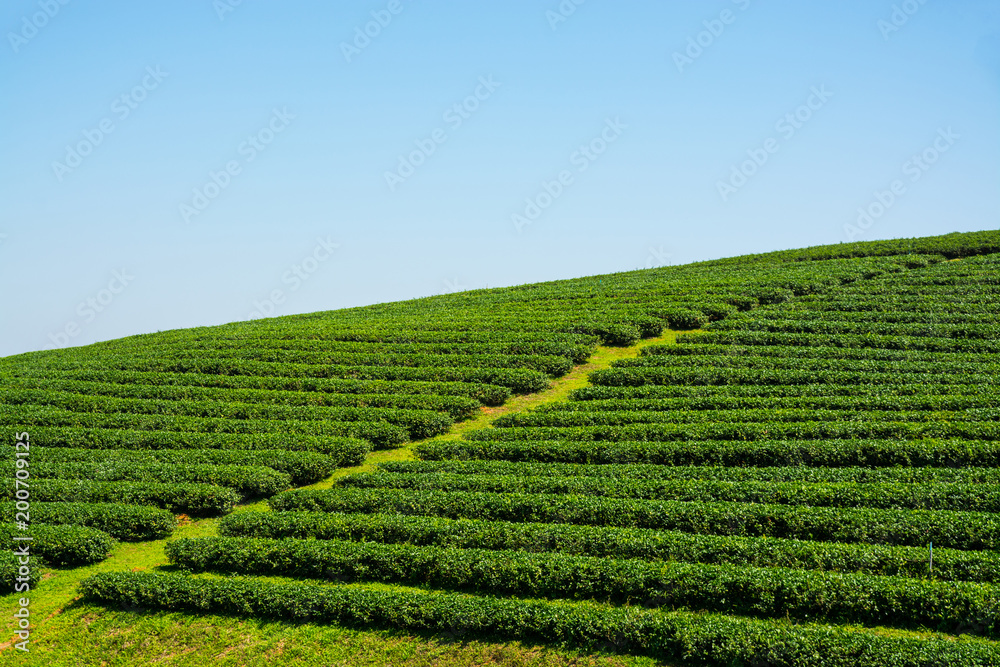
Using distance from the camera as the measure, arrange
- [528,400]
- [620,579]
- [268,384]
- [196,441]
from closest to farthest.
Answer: [620,579], [196,441], [528,400], [268,384]

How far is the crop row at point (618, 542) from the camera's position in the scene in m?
14.0

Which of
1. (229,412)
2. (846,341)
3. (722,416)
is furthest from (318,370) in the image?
(846,341)

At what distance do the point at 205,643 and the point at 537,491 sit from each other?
8096 mm

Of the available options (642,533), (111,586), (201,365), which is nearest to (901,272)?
(642,533)

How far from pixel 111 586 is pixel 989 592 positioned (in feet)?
55.0

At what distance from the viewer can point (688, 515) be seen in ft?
54.2

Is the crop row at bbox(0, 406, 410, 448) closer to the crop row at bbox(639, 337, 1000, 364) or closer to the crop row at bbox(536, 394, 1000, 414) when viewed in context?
the crop row at bbox(536, 394, 1000, 414)

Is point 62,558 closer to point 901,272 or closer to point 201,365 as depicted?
point 201,365

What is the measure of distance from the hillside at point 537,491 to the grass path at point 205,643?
5cm

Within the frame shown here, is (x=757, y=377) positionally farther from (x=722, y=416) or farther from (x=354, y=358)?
(x=354, y=358)

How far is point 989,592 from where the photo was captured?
12719 millimetres

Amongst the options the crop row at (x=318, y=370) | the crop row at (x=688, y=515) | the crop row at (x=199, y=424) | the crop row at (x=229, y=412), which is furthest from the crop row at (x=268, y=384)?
the crop row at (x=688, y=515)

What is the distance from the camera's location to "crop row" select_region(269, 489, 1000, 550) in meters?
15.0

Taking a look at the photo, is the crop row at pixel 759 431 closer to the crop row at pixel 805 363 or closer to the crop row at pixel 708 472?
the crop row at pixel 708 472
